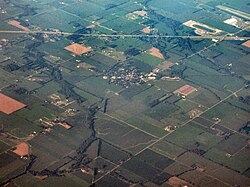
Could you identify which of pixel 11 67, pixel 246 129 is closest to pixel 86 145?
pixel 246 129

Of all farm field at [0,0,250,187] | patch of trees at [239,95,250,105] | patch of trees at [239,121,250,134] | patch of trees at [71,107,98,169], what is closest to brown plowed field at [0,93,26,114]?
farm field at [0,0,250,187]

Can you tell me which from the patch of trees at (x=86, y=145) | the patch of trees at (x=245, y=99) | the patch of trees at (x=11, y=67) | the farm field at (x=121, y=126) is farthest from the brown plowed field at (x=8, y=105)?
the patch of trees at (x=245, y=99)

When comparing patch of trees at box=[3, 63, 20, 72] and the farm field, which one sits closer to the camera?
the farm field

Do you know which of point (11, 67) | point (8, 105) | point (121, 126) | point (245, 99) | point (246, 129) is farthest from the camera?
point (11, 67)

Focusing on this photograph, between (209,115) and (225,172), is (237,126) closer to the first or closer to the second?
(209,115)

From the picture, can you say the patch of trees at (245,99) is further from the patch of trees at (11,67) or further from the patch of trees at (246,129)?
the patch of trees at (11,67)

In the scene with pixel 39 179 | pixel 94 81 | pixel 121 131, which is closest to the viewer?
pixel 39 179

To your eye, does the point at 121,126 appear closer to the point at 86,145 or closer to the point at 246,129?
the point at 86,145

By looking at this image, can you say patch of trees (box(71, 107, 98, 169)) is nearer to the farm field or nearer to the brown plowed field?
the farm field

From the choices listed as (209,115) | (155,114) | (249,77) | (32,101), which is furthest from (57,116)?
(249,77)

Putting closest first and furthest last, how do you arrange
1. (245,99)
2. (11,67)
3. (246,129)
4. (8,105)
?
(246,129)
(8,105)
(245,99)
(11,67)

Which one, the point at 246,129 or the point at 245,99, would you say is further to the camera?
the point at 245,99
